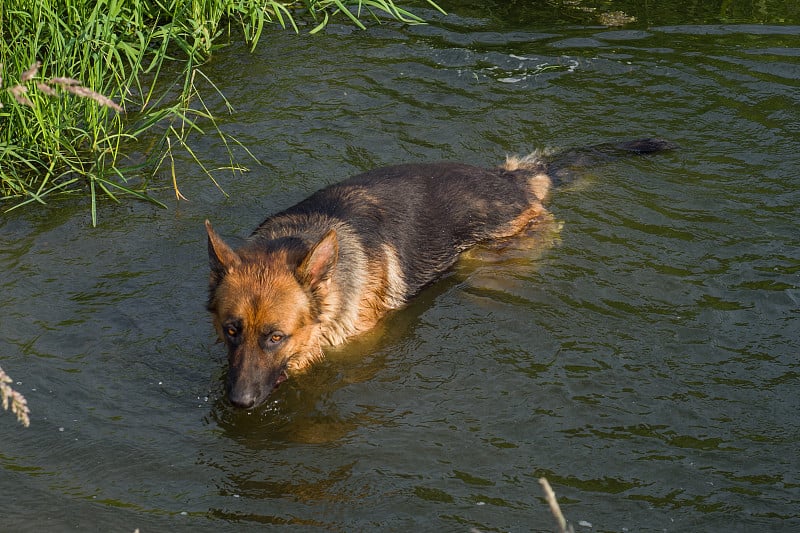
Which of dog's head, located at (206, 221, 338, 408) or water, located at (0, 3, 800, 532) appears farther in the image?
dog's head, located at (206, 221, 338, 408)

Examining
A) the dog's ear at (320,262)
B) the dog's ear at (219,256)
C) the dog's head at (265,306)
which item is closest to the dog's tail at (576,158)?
the dog's ear at (320,262)

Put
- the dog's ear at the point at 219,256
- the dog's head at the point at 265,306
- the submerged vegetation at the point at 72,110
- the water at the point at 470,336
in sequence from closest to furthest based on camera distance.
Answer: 1. the water at the point at 470,336
2. the dog's head at the point at 265,306
3. the dog's ear at the point at 219,256
4. the submerged vegetation at the point at 72,110

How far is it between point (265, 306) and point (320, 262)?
45 centimetres

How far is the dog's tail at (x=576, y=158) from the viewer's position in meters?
7.64

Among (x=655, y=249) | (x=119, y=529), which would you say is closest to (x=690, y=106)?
(x=655, y=249)

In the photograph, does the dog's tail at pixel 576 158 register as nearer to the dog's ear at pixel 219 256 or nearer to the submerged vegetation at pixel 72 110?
the submerged vegetation at pixel 72 110

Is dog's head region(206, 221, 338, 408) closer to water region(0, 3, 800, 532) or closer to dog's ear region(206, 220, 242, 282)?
dog's ear region(206, 220, 242, 282)

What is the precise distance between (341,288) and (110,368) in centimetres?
154

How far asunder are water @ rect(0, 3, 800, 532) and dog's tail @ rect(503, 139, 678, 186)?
0.14 meters

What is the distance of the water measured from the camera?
4.68 m

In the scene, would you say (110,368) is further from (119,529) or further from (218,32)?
(218,32)

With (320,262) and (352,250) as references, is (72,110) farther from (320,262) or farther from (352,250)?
(320,262)

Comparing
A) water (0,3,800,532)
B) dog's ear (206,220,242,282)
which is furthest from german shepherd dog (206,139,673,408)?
water (0,3,800,532)

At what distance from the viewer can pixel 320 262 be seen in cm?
545
